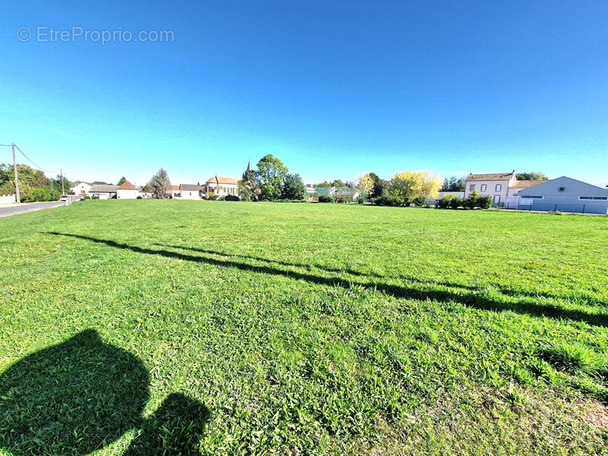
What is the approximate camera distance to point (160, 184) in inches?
2418

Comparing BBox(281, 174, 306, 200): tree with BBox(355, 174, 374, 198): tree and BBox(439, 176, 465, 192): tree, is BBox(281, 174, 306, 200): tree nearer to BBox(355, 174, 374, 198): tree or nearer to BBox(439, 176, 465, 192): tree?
BBox(355, 174, 374, 198): tree

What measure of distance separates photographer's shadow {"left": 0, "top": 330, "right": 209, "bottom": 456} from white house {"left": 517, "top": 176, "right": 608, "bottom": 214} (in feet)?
173

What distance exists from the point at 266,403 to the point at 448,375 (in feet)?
4.96

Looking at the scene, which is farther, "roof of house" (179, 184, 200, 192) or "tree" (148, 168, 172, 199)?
"roof of house" (179, 184, 200, 192)

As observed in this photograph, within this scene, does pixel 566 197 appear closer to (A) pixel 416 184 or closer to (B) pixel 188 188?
(A) pixel 416 184

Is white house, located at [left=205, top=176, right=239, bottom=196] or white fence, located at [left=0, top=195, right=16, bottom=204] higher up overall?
white house, located at [left=205, top=176, right=239, bottom=196]

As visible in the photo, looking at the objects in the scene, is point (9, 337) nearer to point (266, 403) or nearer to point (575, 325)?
point (266, 403)

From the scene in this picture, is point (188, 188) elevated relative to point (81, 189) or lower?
elevated

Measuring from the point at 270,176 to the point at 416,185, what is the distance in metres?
30.5

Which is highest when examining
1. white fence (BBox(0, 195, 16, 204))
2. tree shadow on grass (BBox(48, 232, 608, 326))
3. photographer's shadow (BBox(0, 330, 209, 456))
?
white fence (BBox(0, 195, 16, 204))

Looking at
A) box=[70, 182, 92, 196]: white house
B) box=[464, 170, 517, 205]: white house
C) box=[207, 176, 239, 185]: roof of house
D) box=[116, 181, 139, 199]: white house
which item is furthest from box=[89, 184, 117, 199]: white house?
box=[464, 170, 517, 205]: white house

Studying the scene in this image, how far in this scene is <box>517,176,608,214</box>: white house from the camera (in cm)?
3556

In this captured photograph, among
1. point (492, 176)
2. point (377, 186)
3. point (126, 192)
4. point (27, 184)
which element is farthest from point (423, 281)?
point (126, 192)

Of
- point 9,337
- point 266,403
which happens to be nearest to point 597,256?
point 266,403
